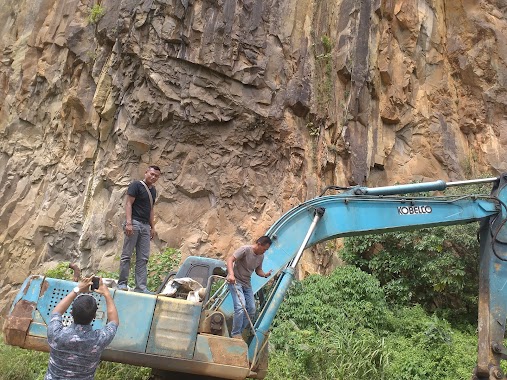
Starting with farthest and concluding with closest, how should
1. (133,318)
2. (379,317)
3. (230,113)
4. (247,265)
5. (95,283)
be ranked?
1. (230,113)
2. (379,317)
3. (247,265)
4. (133,318)
5. (95,283)

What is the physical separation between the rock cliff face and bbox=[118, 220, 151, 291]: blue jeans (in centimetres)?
722

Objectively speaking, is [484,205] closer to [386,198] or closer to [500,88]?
[386,198]

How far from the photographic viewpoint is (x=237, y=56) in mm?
14508

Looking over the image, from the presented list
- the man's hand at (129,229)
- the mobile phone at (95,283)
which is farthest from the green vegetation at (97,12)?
the mobile phone at (95,283)

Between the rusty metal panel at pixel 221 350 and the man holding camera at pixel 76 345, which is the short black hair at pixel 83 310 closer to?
the man holding camera at pixel 76 345

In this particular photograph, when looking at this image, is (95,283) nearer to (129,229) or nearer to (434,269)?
(129,229)

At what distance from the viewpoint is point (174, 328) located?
523 cm

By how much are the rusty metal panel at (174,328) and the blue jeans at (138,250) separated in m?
1.30

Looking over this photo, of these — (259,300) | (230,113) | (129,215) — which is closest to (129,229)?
(129,215)

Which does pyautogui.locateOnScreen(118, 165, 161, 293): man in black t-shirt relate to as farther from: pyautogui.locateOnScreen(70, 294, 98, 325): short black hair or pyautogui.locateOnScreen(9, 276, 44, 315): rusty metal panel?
pyautogui.locateOnScreen(70, 294, 98, 325): short black hair

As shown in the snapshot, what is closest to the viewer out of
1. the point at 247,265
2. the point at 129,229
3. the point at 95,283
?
the point at 95,283

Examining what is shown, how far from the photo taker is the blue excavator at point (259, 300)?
17.0ft

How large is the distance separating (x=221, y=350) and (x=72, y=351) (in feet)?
6.38

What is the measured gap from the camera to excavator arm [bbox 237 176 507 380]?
6.51 meters
